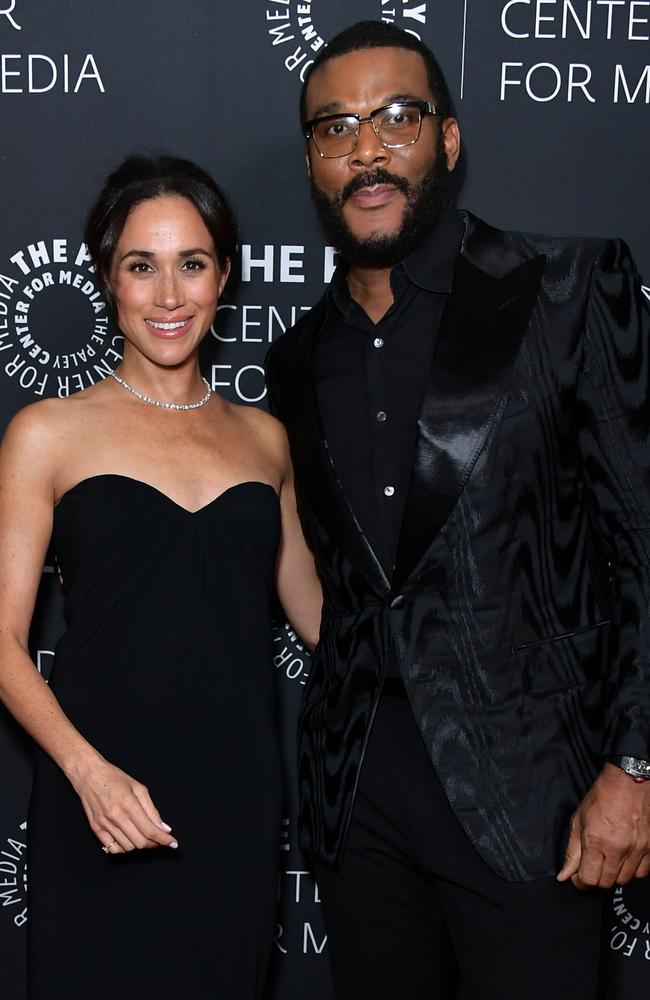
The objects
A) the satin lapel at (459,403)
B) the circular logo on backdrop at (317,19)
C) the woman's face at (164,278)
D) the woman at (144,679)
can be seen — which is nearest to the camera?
the satin lapel at (459,403)

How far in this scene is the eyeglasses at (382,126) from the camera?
5.97 ft

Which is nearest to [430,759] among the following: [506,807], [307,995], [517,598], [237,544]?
[506,807]

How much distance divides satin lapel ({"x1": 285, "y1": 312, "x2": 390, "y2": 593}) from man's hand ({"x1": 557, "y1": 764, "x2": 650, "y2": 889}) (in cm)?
44

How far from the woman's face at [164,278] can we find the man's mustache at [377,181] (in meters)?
0.29

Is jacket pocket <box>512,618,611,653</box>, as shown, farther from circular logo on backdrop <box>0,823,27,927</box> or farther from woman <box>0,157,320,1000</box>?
circular logo on backdrop <box>0,823,27,927</box>

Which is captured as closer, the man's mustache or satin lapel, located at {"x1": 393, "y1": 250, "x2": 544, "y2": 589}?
satin lapel, located at {"x1": 393, "y1": 250, "x2": 544, "y2": 589}

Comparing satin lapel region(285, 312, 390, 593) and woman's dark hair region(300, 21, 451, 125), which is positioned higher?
woman's dark hair region(300, 21, 451, 125)

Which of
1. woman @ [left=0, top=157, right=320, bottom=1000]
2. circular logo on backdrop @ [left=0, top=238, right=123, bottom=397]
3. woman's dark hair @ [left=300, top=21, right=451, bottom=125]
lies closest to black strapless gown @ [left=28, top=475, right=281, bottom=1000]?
woman @ [left=0, top=157, right=320, bottom=1000]

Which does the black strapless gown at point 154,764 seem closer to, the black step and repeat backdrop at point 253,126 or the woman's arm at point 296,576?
the woman's arm at point 296,576

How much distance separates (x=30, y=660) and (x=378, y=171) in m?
0.97

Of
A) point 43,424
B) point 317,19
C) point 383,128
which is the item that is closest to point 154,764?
point 43,424

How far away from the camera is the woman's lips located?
75.5 inches

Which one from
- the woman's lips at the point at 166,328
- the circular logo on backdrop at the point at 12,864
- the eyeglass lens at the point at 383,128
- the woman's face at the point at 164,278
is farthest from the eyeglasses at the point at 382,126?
the circular logo on backdrop at the point at 12,864

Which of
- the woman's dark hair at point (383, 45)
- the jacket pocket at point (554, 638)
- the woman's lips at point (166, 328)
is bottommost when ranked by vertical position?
the jacket pocket at point (554, 638)
